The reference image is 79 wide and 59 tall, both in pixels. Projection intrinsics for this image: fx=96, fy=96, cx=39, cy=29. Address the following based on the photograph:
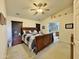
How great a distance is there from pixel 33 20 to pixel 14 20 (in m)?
2.37

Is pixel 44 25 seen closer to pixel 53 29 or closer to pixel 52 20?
pixel 52 20

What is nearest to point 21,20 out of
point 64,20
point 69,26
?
point 64,20

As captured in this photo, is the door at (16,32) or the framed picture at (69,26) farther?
the door at (16,32)

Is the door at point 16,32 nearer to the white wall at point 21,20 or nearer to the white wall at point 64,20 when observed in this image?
the white wall at point 21,20

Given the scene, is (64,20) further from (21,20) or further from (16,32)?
(16,32)

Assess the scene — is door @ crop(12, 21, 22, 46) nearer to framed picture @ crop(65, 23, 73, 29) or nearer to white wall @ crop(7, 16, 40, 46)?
white wall @ crop(7, 16, 40, 46)

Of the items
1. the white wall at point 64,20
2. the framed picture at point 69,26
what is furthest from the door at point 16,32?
the framed picture at point 69,26

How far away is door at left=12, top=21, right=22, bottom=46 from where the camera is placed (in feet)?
26.9

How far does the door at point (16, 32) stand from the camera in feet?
26.9

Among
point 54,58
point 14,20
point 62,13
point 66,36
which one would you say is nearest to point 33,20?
point 14,20

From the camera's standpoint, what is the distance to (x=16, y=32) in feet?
27.6

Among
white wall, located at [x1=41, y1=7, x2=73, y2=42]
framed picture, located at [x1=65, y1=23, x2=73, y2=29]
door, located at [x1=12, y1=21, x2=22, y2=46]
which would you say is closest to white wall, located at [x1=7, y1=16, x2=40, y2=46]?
door, located at [x1=12, y1=21, x2=22, y2=46]

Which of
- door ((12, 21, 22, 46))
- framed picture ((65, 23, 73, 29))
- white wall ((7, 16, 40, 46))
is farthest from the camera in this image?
door ((12, 21, 22, 46))

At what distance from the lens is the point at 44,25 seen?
10.8m
